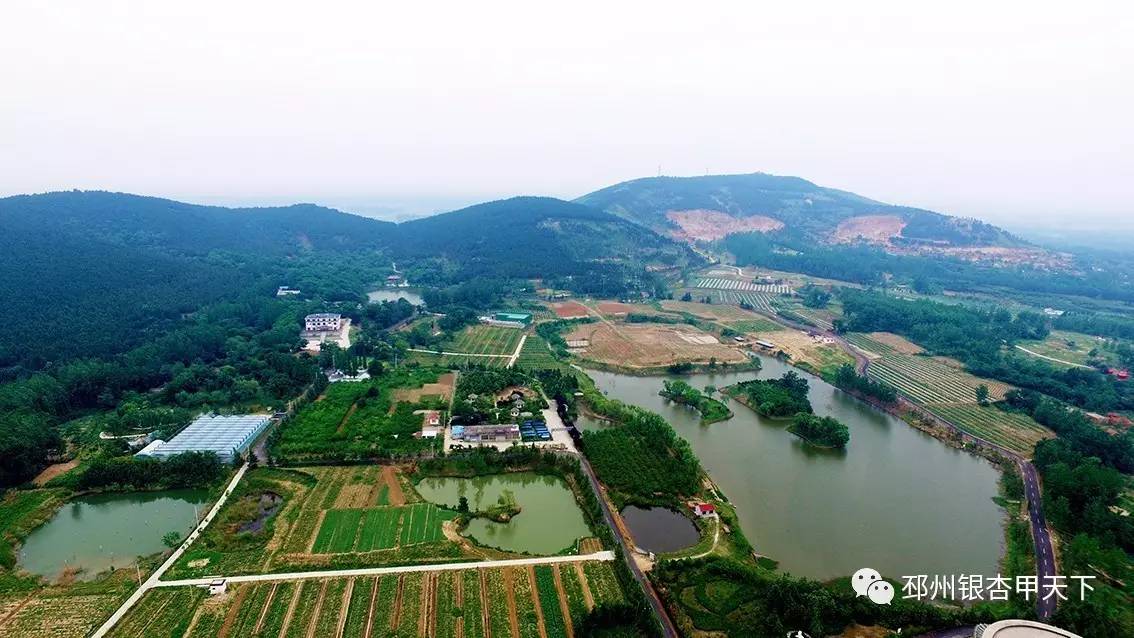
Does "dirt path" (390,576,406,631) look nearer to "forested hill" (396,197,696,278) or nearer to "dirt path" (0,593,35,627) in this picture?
"dirt path" (0,593,35,627)

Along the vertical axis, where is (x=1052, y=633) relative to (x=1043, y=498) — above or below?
above

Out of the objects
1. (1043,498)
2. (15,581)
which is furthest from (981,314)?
(15,581)

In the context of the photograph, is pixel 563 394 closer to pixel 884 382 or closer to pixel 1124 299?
pixel 884 382

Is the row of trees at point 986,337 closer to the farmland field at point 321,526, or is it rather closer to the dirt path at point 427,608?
the farmland field at point 321,526

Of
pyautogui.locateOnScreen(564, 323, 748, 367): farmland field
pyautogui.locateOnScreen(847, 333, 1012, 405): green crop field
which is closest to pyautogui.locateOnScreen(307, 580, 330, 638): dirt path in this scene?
pyautogui.locateOnScreen(564, 323, 748, 367): farmland field

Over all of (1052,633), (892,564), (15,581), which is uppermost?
(1052,633)

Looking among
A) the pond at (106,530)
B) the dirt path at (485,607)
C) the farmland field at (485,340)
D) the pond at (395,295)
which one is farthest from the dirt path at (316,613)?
the pond at (395,295)

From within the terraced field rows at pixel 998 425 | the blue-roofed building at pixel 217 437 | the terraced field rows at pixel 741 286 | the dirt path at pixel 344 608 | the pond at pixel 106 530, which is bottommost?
the terraced field rows at pixel 998 425
